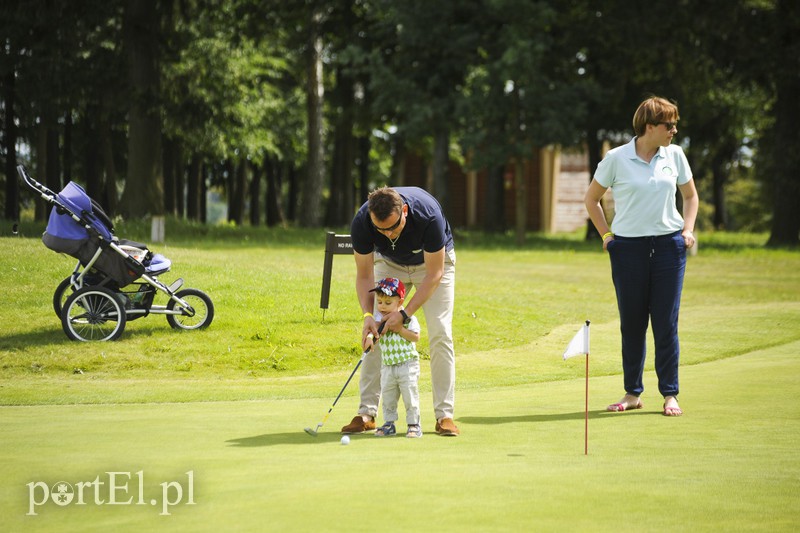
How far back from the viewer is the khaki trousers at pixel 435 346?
26.2 ft

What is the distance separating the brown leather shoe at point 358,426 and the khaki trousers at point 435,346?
0.09 meters

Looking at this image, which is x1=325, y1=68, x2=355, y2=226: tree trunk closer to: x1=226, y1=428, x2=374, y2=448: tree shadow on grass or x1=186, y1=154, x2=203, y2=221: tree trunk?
x1=186, y1=154, x2=203, y2=221: tree trunk

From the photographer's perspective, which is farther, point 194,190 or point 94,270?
point 194,190

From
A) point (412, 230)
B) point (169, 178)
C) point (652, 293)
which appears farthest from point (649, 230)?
point (169, 178)

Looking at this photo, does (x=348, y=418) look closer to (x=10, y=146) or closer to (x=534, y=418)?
(x=534, y=418)

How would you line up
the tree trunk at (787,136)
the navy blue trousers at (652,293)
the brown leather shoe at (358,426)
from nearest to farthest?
the brown leather shoe at (358,426), the navy blue trousers at (652,293), the tree trunk at (787,136)

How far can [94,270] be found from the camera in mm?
14812

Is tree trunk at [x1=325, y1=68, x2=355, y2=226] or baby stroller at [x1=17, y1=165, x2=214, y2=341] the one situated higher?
tree trunk at [x1=325, y1=68, x2=355, y2=226]

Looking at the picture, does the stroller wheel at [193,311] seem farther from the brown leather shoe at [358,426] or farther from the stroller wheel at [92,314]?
the brown leather shoe at [358,426]

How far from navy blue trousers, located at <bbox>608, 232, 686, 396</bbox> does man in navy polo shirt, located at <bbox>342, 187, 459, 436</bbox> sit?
172cm

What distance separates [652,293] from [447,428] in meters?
2.42

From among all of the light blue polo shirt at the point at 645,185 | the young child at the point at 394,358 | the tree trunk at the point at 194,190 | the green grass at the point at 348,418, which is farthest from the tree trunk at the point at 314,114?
the young child at the point at 394,358

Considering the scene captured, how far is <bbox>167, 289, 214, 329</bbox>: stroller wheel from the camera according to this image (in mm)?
15258

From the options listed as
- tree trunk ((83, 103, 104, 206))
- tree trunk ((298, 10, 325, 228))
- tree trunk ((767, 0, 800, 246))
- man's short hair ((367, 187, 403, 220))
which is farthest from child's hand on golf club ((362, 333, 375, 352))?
tree trunk ((298, 10, 325, 228))
